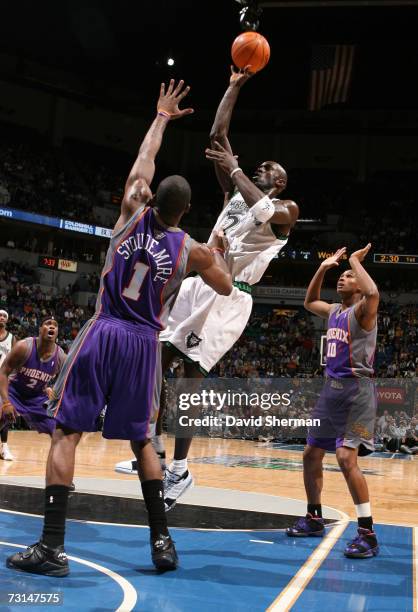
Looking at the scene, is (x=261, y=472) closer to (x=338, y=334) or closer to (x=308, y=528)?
(x=308, y=528)

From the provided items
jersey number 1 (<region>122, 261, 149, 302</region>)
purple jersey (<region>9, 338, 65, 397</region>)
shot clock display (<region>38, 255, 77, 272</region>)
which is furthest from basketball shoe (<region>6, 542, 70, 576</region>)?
shot clock display (<region>38, 255, 77, 272</region>)

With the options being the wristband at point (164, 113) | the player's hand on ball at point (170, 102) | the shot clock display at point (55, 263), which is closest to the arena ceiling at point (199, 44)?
the shot clock display at point (55, 263)

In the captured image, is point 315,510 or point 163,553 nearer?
point 163,553

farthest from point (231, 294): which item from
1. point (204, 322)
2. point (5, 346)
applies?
point (5, 346)

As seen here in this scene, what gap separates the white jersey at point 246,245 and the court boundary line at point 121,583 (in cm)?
218

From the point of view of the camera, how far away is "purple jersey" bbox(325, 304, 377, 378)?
5035mm

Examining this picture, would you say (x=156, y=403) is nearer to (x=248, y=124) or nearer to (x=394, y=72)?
(x=394, y=72)

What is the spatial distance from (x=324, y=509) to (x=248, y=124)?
86.7 ft

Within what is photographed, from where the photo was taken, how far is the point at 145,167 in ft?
12.9

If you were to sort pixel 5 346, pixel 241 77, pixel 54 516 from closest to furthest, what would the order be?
pixel 54 516 < pixel 241 77 < pixel 5 346

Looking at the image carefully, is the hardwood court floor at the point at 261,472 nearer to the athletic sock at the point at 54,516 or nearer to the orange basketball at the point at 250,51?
the athletic sock at the point at 54,516

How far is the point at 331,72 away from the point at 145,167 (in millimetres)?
20836

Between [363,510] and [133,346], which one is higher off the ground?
[133,346]

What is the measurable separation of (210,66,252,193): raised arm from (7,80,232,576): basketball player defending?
1135 mm
